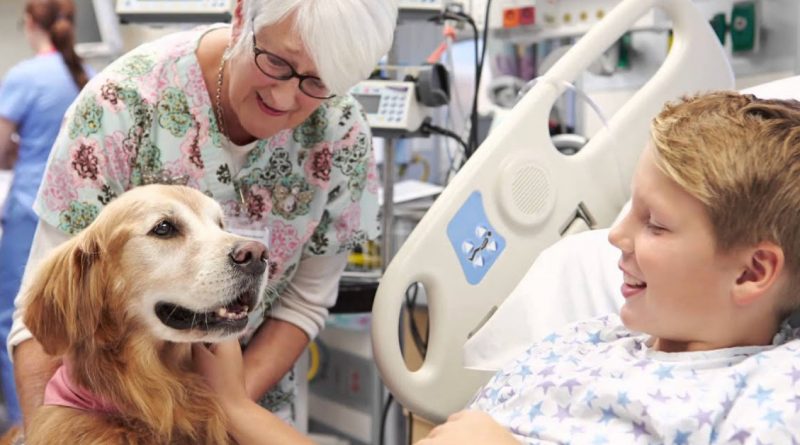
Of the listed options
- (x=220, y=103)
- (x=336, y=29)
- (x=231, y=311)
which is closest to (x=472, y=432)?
(x=231, y=311)

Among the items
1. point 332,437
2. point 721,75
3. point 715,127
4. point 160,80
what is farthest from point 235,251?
point 332,437

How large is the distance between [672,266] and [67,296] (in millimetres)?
883

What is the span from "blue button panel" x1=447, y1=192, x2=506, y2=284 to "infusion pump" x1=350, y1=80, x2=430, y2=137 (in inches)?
34.0

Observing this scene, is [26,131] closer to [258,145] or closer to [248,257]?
[258,145]

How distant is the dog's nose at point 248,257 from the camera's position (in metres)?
1.39

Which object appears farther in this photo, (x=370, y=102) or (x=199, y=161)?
(x=370, y=102)

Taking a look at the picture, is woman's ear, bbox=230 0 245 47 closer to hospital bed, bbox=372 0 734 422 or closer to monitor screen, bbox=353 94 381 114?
hospital bed, bbox=372 0 734 422

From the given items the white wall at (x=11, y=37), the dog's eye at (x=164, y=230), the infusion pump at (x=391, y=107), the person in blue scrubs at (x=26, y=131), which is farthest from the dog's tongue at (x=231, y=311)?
the white wall at (x=11, y=37)

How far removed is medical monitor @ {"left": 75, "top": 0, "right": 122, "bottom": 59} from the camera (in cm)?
406

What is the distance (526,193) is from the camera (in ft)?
5.34

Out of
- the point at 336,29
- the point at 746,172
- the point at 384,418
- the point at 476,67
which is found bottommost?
the point at 384,418

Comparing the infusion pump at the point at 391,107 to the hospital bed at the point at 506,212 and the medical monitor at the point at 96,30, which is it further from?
the medical monitor at the point at 96,30

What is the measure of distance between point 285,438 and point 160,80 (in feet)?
2.26

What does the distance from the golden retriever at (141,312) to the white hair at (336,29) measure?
32 cm
